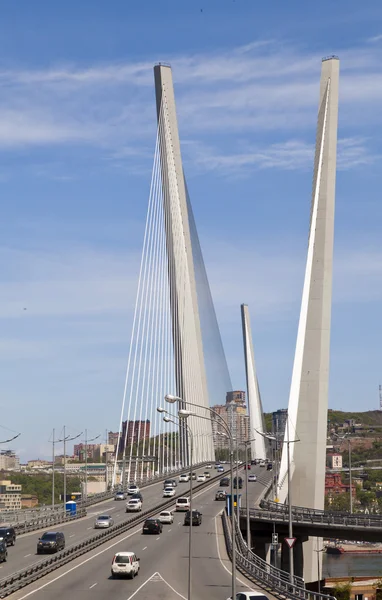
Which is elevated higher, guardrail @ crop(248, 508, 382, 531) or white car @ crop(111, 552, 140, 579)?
white car @ crop(111, 552, 140, 579)

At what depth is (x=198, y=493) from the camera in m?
95.9

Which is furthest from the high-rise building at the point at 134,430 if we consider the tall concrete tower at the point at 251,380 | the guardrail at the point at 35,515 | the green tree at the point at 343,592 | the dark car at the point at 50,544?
the tall concrete tower at the point at 251,380

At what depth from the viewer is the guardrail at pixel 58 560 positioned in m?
35.8

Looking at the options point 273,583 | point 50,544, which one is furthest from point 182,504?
point 273,583

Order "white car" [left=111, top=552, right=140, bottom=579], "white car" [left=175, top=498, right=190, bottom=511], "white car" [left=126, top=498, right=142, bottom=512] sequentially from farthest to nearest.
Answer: "white car" [left=175, top=498, right=190, bottom=511], "white car" [left=126, top=498, right=142, bottom=512], "white car" [left=111, top=552, right=140, bottom=579]

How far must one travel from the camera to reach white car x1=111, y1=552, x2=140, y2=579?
40.4 metres

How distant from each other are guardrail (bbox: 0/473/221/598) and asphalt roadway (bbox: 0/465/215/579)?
996 mm

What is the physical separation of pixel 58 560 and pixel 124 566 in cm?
528

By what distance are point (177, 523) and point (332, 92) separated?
30.1 metres

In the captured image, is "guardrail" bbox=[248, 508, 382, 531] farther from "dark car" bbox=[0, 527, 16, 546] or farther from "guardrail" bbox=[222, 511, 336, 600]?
"dark car" bbox=[0, 527, 16, 546]

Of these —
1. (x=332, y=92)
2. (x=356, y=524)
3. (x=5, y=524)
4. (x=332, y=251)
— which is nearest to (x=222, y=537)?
(x=356, y=524)

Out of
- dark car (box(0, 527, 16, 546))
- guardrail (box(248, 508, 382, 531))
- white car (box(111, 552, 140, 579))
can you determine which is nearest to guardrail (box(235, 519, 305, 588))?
white car (box(111, 552, 140, 579))

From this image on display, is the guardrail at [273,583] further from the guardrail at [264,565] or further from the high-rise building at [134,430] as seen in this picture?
the high-rise building at [134,430]

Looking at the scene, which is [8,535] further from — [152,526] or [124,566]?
[124,566]
